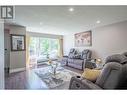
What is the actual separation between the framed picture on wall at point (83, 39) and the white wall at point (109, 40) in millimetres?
255

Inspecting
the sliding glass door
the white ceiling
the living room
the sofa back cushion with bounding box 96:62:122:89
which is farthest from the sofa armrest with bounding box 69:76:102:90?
the sliding glass door

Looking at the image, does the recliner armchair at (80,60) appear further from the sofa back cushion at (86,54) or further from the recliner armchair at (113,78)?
the recliner armchair at (113,78)

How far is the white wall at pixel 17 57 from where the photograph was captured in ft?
16.3

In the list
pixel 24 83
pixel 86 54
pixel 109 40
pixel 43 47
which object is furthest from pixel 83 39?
pixel 24 83

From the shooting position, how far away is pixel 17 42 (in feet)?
17.0

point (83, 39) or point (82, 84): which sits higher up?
point (83, 39)

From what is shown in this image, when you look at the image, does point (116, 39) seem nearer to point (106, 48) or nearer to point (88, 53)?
point (106, 48)

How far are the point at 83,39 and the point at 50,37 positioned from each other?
2.50m

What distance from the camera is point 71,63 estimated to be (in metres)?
6.03

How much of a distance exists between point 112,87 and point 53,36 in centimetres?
697

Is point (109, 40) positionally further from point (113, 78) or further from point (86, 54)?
point (113, 78)

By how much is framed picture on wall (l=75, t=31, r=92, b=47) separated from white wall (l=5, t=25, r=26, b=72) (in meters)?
3.19

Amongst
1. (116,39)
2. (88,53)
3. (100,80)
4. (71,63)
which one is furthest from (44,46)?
(100,80)
